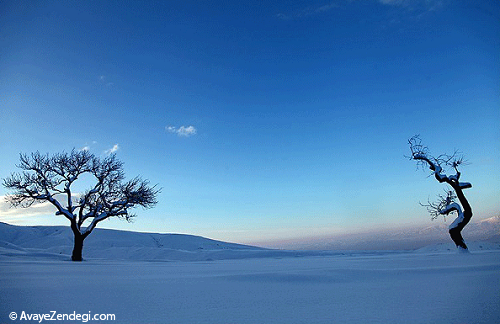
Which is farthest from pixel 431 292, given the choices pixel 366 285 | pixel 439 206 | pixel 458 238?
pixel 439 206

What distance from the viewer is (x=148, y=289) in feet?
14.9

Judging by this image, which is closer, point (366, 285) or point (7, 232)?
point (366, 285)

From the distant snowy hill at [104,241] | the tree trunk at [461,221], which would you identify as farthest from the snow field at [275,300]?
the distant snowy hill at [104,241]

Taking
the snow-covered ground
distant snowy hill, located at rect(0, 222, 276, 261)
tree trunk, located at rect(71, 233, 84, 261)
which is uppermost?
the snow-covered ground

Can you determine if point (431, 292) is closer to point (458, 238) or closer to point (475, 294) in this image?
point (475, 294)

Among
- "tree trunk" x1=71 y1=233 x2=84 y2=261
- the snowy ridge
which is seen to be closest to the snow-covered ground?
"tree trunk" x1=71 y1=233 x2=84 y2=261

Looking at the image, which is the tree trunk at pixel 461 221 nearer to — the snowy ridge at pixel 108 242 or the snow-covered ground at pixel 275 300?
the snow-covered ground at pixel 275 300

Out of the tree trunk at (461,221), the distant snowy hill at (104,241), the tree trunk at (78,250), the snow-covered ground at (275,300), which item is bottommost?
the distant snowy hill at (104,241)

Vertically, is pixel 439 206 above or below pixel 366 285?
above

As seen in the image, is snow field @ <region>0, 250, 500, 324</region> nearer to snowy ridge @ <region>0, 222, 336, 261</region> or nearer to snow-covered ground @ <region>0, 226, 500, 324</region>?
snow-covered ground @ <region>0, 226, 500, 324</region>

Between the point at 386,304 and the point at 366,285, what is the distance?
1.45 meters

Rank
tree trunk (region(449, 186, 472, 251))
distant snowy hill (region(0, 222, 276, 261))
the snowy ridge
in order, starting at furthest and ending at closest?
distant snowy hill (region(0, 222, 276, 261)) → the snowy ridge → tree trunk (region(449, 186, 472, 251))

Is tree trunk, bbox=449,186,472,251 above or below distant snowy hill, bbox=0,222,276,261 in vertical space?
above

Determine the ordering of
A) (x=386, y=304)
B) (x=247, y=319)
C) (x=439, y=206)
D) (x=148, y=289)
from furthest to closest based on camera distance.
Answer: (x=439, y=206), (x=148, y=289), (x=386, y=304), (x=247, y=319)
